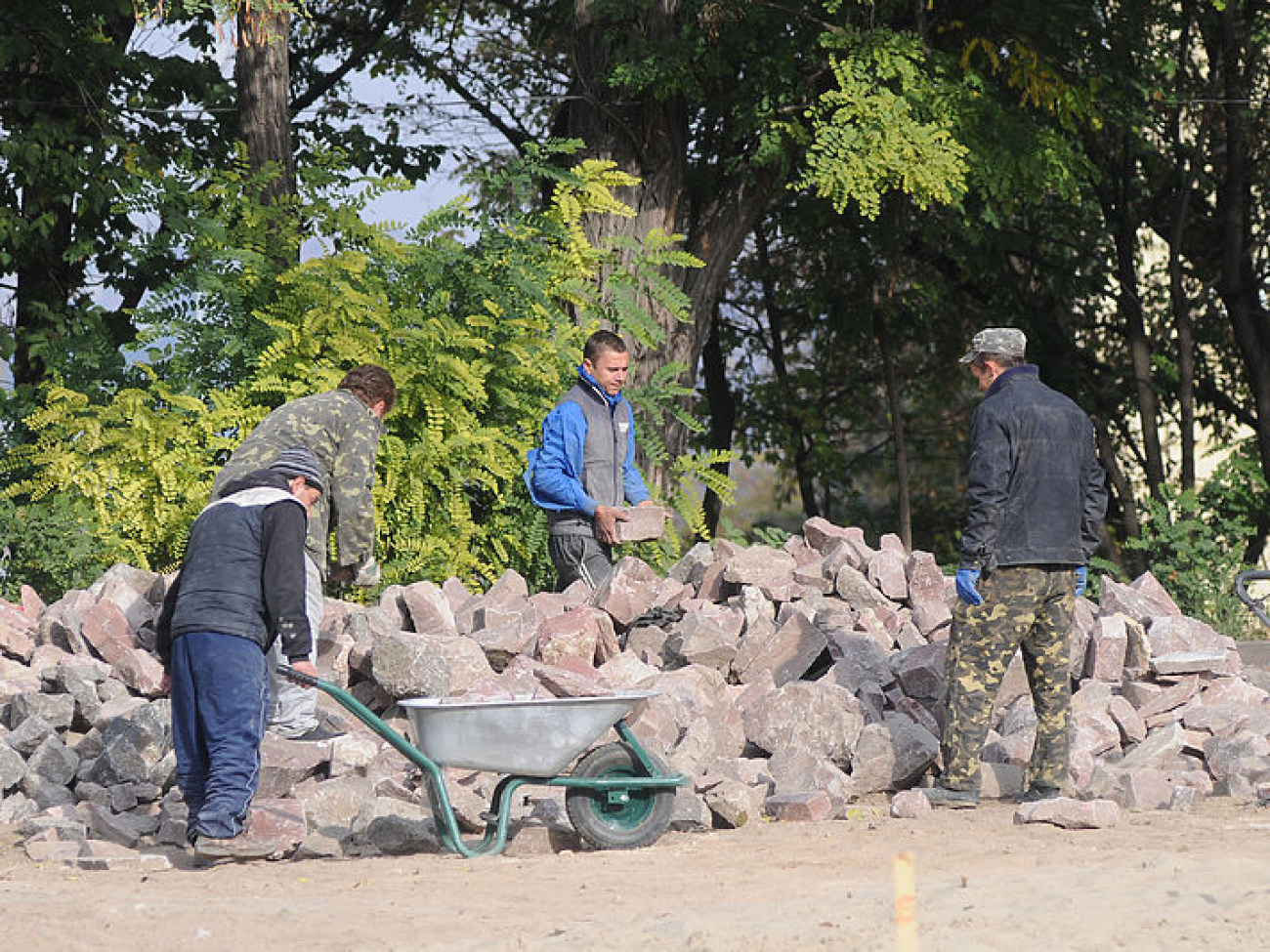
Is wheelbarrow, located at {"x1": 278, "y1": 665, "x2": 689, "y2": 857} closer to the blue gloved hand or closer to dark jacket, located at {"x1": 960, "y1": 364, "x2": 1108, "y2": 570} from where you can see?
the blue gloved hand

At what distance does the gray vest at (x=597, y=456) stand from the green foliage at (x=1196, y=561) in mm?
4733

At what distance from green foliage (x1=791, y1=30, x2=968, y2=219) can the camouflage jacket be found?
16.6 ft

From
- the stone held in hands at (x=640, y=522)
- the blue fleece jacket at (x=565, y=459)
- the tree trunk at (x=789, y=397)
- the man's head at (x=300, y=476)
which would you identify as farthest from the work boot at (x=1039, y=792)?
the tree trunk at (x=789, y=397)

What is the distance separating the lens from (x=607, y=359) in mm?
7211

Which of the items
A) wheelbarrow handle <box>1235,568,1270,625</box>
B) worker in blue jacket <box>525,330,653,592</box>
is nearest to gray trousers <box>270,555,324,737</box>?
worker in blue jacket <box>525,330,653,592</box>

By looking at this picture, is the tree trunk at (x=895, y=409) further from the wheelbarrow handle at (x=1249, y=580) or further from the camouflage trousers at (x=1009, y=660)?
the wheelbarrow handle at (x=1249, y=580)

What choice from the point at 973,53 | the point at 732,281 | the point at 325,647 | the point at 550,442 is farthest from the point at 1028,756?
the point at 732,281

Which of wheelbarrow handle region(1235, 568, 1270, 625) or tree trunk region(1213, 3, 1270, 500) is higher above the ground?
tree trunk region(1213, 3, 1270, 500)

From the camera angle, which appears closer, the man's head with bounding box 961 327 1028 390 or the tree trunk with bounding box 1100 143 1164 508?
the man's head with bounding box 961 327 1028 390

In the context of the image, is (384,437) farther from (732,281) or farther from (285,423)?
(732,281)

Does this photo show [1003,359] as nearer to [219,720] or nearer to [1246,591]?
[1246,591]

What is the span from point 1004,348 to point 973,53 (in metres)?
6.24

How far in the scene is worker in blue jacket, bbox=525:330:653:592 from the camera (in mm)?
7234

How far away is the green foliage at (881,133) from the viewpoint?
1060 cm
